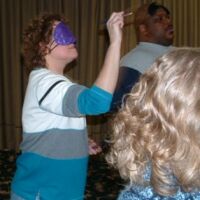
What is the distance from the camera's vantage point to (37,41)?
6.37 feet

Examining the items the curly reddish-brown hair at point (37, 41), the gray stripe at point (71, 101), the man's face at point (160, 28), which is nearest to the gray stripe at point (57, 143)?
the gray stripe at point (71, 101)

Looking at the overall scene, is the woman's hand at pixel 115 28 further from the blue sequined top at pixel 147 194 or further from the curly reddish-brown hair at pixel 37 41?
the blue sequined top at pixel 147 194

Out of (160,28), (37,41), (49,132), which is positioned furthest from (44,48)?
(160,28)

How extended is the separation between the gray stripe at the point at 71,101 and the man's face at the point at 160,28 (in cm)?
126

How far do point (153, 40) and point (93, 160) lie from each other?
2.57 m

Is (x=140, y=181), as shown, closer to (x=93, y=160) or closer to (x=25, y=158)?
(x=25, y=158)

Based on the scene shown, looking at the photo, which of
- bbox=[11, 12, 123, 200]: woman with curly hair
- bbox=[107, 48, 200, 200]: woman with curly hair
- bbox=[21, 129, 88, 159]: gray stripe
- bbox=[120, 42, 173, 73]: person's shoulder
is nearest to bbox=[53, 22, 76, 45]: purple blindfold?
bbox=[11, 12, 123, 200]: woman with curly hair

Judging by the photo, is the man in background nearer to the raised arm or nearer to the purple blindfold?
the purple blindfold

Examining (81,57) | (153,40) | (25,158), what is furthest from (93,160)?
(25,158)

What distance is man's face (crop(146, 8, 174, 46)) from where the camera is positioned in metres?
2.77

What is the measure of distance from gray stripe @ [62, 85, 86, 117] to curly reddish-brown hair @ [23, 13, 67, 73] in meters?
0.35

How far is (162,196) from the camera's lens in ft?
3.57

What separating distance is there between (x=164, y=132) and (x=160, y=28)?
1.84 meters

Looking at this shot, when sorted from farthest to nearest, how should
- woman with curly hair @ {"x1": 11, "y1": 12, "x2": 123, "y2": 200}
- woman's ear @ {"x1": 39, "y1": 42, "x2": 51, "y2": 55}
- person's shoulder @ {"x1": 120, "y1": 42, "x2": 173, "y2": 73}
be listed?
person's shoulder @ {"x1": 120, "y1": 42, "x2": 173, "y2": 73} < woman's ear @ {"x1": 39, "y1": 42, "x2": 51, "y2": 55} < woman with curly hair @ {"x1": 11, "y1": 12, "x2": 123, "y2": 200}
